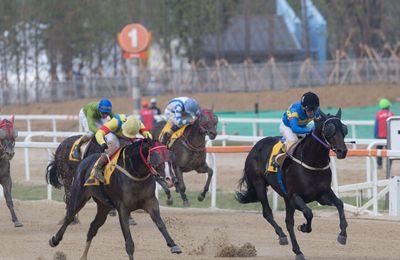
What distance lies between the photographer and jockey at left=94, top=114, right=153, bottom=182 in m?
9.41

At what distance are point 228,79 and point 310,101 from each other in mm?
27608

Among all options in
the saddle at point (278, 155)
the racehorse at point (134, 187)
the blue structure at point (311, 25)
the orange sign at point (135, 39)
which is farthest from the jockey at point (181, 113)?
the blue structure at point (311, 25)

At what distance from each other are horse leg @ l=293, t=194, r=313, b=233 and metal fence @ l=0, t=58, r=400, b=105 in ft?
82.6

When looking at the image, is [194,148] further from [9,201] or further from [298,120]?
[298,120]

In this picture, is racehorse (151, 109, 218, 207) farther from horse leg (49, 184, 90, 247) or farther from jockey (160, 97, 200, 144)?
horse leg (49, 184, 90, 247)

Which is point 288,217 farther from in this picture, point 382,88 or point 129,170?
point 382,88

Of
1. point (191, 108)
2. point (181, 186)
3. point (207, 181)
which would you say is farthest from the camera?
point (191, 108)

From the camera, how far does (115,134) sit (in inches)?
421

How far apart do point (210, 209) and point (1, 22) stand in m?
28.7

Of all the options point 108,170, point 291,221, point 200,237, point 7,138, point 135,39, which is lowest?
point 200,237

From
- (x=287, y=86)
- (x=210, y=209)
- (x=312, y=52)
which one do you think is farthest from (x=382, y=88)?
(x=210, y=209)

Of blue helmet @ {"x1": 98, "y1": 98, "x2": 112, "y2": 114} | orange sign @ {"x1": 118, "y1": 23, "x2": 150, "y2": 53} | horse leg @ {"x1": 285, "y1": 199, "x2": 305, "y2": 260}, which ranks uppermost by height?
orange sign @ {"x1": 118, "y1": 23, "x2": 150, "y2": 53}

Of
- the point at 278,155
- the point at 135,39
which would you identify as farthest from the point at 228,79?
the point at 278,155

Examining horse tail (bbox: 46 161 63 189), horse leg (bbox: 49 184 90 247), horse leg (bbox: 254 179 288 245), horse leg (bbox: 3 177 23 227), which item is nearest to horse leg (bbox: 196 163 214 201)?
horse tail (bbox: 46 161 63 189)
